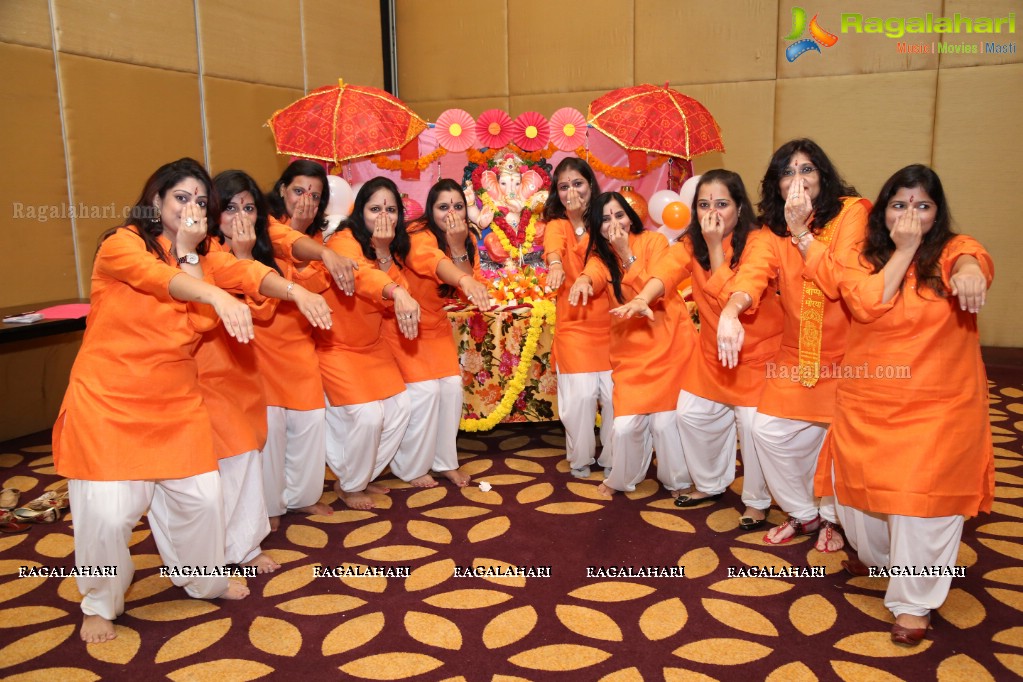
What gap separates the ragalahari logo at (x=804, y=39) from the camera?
5.67 metres

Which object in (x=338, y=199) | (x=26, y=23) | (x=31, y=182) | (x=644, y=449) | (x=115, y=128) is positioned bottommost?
(x=644, y=449)

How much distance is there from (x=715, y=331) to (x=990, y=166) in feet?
11.9

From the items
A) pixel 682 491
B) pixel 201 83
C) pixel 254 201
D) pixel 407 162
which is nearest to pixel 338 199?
pixel 407 162

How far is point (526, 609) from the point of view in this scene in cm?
247

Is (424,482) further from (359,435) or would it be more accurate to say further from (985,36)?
(985,36)

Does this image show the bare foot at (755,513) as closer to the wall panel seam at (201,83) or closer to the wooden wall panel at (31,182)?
the wooden wall panel at (31,182)

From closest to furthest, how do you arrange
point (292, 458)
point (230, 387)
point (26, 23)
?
point (230, 387) < point (292, 458) < point (26, 23)

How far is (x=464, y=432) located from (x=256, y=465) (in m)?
1.74

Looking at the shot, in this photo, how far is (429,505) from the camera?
3.38 meters

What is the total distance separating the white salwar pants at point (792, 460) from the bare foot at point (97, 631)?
7.59 ft


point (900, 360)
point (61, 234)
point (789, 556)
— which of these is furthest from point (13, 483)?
point (900, 360)

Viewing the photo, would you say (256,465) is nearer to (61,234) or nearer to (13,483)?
(13,483)

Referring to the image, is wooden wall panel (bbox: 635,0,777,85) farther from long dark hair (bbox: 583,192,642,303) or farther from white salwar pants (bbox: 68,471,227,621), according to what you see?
white salwar pants (bbox: 68,471,227,621)

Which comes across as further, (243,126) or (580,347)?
(243,126)
